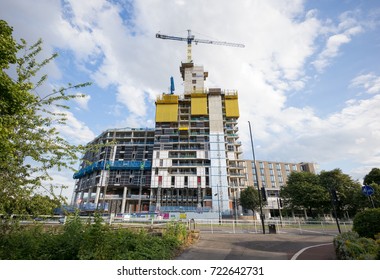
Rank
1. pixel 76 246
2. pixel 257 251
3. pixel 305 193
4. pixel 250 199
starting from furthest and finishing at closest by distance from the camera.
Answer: pixel 250 199, pixel 305 193, pixel 257 251, pixel 76 246

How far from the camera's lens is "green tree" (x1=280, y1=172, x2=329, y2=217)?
4391 cm

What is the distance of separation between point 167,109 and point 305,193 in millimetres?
42467

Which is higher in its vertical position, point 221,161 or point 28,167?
point 221,161

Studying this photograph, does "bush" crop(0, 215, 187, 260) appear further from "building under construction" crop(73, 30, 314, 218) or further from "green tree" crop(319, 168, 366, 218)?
"green tree" crop(319, 168, 366, 218)

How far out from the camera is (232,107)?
64375 mm

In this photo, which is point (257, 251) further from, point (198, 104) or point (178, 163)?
point (198, 104)

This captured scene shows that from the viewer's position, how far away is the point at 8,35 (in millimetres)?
6047

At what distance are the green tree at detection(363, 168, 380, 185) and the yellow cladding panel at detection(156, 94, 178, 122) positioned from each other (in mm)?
49182

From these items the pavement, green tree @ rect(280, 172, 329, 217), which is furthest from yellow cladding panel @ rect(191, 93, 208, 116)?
the pavement

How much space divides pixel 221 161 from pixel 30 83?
53.7 m

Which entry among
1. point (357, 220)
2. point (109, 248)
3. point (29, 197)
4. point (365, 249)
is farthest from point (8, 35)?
point (357, 220)

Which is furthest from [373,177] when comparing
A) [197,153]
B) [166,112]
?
[166,112]
